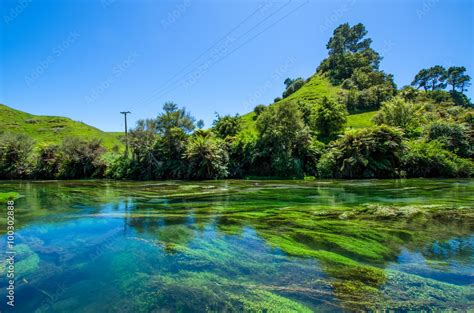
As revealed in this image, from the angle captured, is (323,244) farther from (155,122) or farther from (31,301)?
(155,122)

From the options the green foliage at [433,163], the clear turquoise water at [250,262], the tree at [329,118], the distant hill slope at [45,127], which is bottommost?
the clear turquoise water at [250,262]

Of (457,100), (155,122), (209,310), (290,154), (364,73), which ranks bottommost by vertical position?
(209,310)

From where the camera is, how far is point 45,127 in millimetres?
79188

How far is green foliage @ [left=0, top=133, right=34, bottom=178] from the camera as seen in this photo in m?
39.0

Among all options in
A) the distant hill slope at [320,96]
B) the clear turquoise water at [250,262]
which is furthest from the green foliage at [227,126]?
the clear turquoise water at [250,262]

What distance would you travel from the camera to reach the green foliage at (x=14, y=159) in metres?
39.0

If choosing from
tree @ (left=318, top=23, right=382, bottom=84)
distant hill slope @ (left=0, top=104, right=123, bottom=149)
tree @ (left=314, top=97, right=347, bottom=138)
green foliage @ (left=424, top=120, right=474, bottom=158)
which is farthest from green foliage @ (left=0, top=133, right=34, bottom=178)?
tree @ (left=318, top=23, right=382, bottom=84)

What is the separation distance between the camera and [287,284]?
406cm

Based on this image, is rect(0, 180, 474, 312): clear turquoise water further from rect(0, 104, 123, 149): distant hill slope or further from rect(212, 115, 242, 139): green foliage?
rect(0, 104, 123, 149): distant hill slope

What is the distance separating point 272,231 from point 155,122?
29752 mm

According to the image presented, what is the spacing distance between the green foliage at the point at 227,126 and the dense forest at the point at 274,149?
0.15 m

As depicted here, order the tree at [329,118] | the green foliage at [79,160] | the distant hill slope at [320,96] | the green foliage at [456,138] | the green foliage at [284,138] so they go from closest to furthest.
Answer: the green foliage at [456,138] → the green foliage at [284,138] → the tree at [329,118] → the green foliage at [79,160] → the distant hill slope at [320,96]

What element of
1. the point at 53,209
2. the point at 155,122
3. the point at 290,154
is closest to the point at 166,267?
the point at 53,209

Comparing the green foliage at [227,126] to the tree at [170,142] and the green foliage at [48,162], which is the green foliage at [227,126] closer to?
the tree at [170,142]
